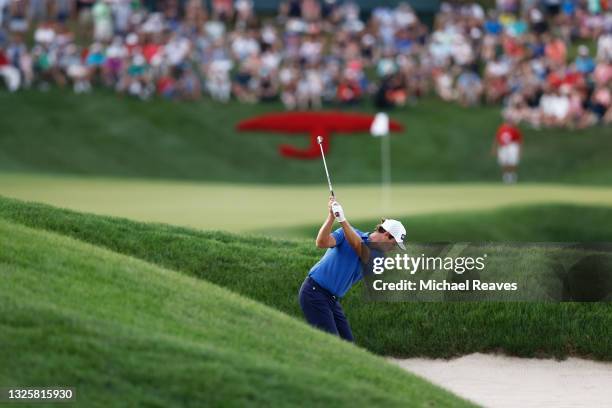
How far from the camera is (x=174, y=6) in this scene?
44125mm

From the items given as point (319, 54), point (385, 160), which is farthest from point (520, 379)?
point (319, 54)

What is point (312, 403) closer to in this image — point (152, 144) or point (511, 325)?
point (511, 325)

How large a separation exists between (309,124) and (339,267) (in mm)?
28943

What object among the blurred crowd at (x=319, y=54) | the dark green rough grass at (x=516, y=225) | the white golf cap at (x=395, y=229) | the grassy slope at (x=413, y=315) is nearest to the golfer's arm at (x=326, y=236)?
the white golf cap at (x=395, y=229)

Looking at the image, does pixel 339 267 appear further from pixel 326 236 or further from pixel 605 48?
pixel 605 48

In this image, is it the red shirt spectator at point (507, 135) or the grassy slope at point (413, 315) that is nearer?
the grassy slope at point (413, 315)

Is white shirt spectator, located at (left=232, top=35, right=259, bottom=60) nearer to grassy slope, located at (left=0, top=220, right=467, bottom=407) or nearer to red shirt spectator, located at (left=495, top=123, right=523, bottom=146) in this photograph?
red shirt spectator, located at (left=495, top=123, right=523, bottom=146)

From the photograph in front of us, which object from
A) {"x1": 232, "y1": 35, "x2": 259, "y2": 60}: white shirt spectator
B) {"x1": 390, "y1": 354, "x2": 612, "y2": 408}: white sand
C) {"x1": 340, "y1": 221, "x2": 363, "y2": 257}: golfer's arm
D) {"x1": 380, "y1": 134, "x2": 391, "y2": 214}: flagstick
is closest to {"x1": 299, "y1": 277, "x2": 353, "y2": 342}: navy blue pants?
{"x1": 340, "y1": 221, "x2": 363, "y2": 257}: golfer's arm

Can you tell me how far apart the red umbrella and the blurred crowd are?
438 mm

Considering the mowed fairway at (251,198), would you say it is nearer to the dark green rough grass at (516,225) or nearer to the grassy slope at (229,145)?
the dark green rough grass at (516,225)

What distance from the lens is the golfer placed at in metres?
12.2

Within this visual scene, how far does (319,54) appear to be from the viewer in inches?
1665

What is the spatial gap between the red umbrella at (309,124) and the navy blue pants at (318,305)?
93.4 ft

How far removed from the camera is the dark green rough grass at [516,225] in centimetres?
2536
